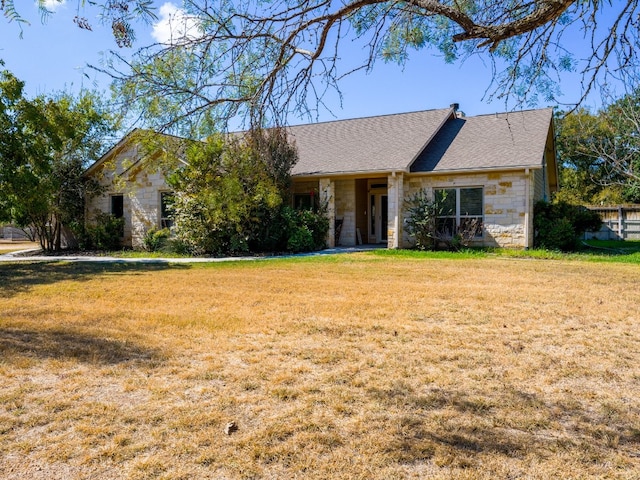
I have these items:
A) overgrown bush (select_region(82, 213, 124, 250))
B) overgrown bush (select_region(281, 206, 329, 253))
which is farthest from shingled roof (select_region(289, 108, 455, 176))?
overgrown bush (select_region(82, 213, 124, 250))

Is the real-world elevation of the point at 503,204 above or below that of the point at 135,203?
below

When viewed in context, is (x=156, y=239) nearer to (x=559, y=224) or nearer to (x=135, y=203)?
(x=135, y=203)

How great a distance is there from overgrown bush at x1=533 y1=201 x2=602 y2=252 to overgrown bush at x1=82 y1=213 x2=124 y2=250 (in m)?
14.6

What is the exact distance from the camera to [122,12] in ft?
11.7

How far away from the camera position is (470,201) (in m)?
15.7

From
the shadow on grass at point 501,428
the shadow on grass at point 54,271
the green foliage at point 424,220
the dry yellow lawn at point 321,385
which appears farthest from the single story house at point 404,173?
the shadow on grass at point 501,428

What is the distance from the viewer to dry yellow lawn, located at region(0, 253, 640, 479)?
2625 millimetres

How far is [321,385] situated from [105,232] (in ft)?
53.4

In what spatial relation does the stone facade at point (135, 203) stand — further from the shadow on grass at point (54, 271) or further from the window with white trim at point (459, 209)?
the window with white trim at point (459, 209)

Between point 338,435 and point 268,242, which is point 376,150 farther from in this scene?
point 338,435

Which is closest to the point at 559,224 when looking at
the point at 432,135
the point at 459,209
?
the point at 459,209

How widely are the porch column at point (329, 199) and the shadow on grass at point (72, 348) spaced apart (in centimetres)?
1201

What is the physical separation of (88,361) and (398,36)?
4634 mm

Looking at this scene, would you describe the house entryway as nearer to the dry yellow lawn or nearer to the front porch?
the front porch
